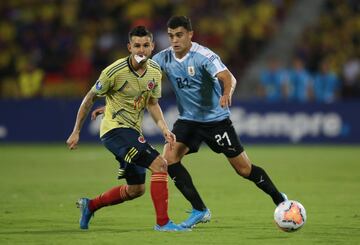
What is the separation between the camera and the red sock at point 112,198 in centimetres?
919

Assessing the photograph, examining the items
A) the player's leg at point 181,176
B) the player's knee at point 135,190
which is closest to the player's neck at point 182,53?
the player's leg at point 181,176

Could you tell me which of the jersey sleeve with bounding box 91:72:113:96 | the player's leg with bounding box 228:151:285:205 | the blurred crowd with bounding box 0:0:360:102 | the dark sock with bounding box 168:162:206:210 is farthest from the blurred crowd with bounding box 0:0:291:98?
the jersey sleeve with bounding box 91:72:113:96

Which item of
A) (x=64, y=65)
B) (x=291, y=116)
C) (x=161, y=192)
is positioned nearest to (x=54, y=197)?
(x=161, y=192)

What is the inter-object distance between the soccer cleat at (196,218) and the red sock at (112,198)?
677 millimetres

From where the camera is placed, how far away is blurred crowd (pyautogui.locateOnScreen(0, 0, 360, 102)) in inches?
971

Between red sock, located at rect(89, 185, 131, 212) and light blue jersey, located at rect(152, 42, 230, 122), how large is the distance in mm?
1168

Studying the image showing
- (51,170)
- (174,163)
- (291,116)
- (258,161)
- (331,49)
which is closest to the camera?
(174,163)

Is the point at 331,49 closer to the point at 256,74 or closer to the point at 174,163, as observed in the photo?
the point at 256,74

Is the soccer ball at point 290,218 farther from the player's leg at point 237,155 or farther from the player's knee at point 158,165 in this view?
the player's knee at point 158,165

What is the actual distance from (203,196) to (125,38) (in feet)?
46.2

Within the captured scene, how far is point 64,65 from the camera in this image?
2534 cm

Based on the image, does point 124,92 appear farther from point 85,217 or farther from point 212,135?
point 85,217

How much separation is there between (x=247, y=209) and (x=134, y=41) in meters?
3.17

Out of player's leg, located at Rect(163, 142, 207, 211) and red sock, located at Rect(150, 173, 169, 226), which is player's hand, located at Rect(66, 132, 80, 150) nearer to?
red sock, located at Rect(150, 173, 169, 226)
